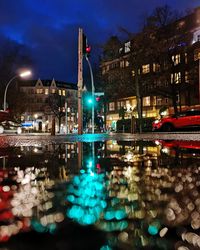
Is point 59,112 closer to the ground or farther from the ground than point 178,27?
closer to the ground

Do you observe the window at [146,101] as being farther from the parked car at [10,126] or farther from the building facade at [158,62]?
the parked car at [10,126]

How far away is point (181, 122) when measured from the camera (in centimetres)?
2764

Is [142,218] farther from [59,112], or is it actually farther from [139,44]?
[59,112]

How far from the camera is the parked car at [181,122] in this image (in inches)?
1054

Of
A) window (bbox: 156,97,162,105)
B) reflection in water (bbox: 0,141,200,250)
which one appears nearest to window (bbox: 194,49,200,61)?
window (bbox: 156,97,162,105)

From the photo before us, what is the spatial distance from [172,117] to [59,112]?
192 feet

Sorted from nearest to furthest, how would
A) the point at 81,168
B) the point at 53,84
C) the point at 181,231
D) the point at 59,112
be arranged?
the point at 181,231
the point at 81,168
the point at 59,112
the point at 53,84

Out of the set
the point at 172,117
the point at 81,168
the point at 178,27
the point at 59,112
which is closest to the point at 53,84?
the point at 59,112

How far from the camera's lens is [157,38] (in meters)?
40.6

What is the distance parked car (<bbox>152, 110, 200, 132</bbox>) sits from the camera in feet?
87.8

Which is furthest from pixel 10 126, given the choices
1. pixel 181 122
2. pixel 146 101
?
pixel 146 101

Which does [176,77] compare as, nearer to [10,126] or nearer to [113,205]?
[10,126]

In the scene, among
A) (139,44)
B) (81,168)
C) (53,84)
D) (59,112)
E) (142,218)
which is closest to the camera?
(142,218)

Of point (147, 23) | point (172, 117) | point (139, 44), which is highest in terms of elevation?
point (147, 23)
